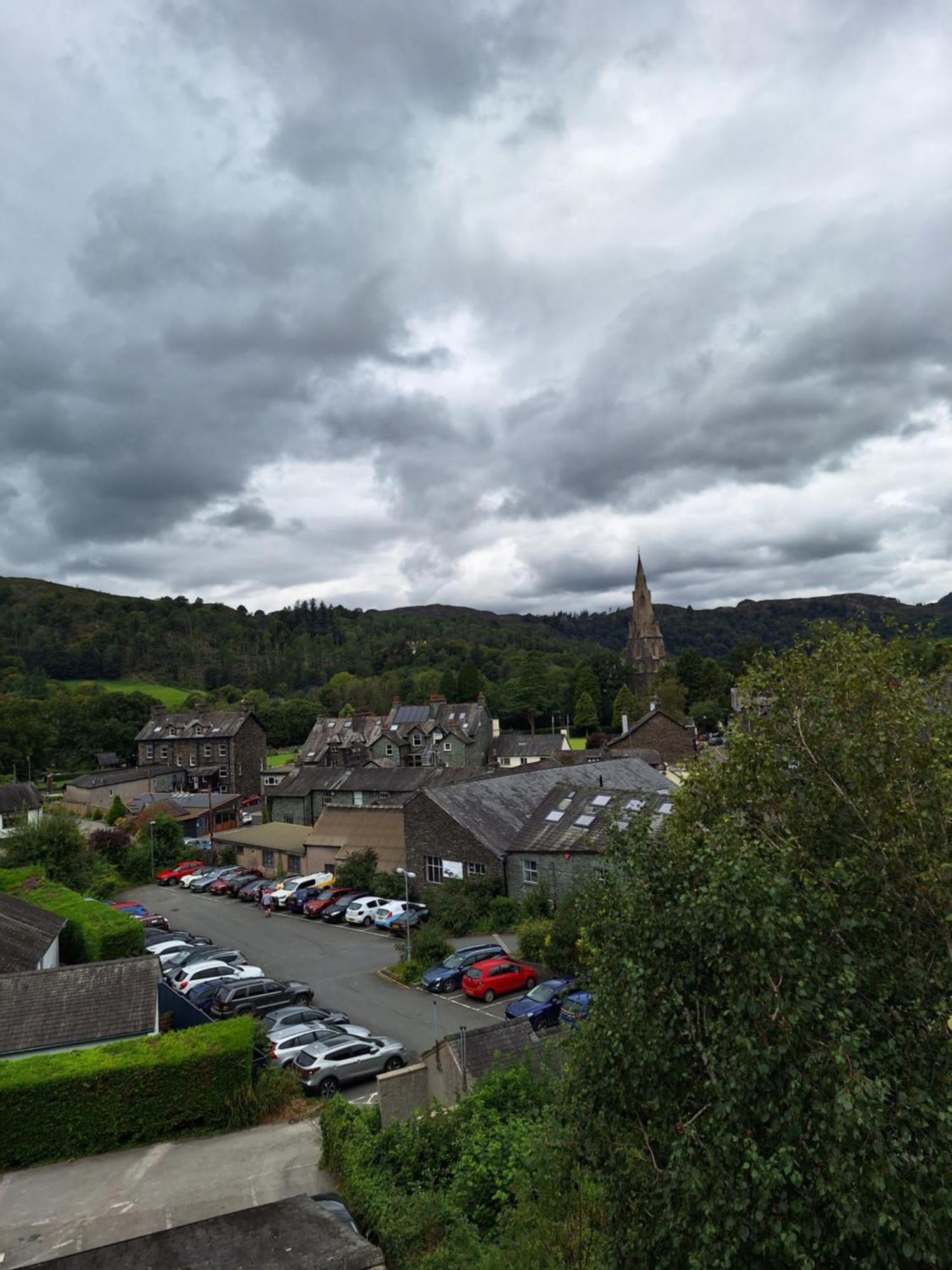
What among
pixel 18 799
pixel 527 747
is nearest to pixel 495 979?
Result: pixel 18 799

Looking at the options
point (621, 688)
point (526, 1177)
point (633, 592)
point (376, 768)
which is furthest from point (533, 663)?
point (526, 1177)

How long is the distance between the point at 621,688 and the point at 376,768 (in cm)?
7454

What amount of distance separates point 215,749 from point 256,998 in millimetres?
66352

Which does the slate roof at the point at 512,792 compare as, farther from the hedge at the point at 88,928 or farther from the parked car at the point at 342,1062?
the parked car at the point at 342,1062

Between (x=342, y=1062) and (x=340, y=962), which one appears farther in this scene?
(x=340, y=962)

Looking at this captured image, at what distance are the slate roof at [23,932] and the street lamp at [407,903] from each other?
12.4 metres

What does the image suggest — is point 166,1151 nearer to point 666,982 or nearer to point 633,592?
point 666,982

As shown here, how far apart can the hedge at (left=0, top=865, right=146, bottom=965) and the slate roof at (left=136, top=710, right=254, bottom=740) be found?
51.3 meters

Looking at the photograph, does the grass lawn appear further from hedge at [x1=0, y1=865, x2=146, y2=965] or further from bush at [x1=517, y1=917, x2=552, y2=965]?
bush at [x1=517, y1=917, x2=552, y2=965]

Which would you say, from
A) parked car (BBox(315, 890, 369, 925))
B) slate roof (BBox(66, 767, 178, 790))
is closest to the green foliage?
parked car (BBox(315, 890, 369, 925))

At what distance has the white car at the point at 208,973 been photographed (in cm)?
2658

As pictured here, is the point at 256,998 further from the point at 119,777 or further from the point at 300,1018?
the point at 119,777

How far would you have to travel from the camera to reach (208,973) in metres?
27.1

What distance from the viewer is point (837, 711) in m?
9.84
